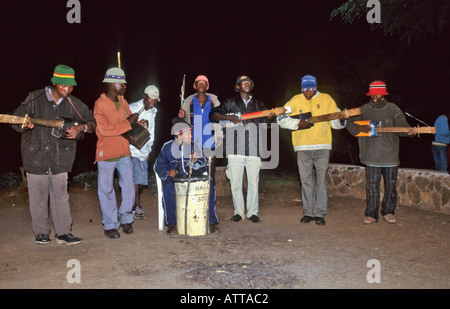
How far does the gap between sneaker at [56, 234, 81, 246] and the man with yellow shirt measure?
3460 millimetres

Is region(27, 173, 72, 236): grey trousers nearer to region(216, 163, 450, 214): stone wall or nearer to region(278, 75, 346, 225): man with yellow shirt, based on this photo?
region(278, 75, 346, 225): man with yellow shirt

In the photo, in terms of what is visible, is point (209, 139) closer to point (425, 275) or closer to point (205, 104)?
point (205, 104)

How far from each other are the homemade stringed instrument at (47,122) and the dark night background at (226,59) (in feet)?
26.9

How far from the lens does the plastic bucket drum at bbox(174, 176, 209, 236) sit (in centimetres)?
600

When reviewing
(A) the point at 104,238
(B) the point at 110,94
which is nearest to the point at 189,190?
(A) the point at 104,238

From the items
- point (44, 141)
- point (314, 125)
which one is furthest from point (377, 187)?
point (44, 141)

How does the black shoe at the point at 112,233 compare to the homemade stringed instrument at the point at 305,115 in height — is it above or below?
below

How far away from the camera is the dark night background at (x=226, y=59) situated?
59.1 feet

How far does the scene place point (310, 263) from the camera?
4965mm

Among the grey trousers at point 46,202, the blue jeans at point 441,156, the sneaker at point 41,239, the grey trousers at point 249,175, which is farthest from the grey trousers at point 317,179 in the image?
the blue jeans at point 441,156

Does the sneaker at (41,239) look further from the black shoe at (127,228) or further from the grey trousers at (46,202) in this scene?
the black shoe at (127,228)

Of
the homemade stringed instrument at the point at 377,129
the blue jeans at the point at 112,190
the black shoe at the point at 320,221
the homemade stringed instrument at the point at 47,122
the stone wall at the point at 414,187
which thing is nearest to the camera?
the homemade stringed instrument at the point at 47,122

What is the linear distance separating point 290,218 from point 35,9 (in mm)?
19391

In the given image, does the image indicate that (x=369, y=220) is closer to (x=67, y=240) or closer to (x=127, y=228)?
(x=127, y=228)
